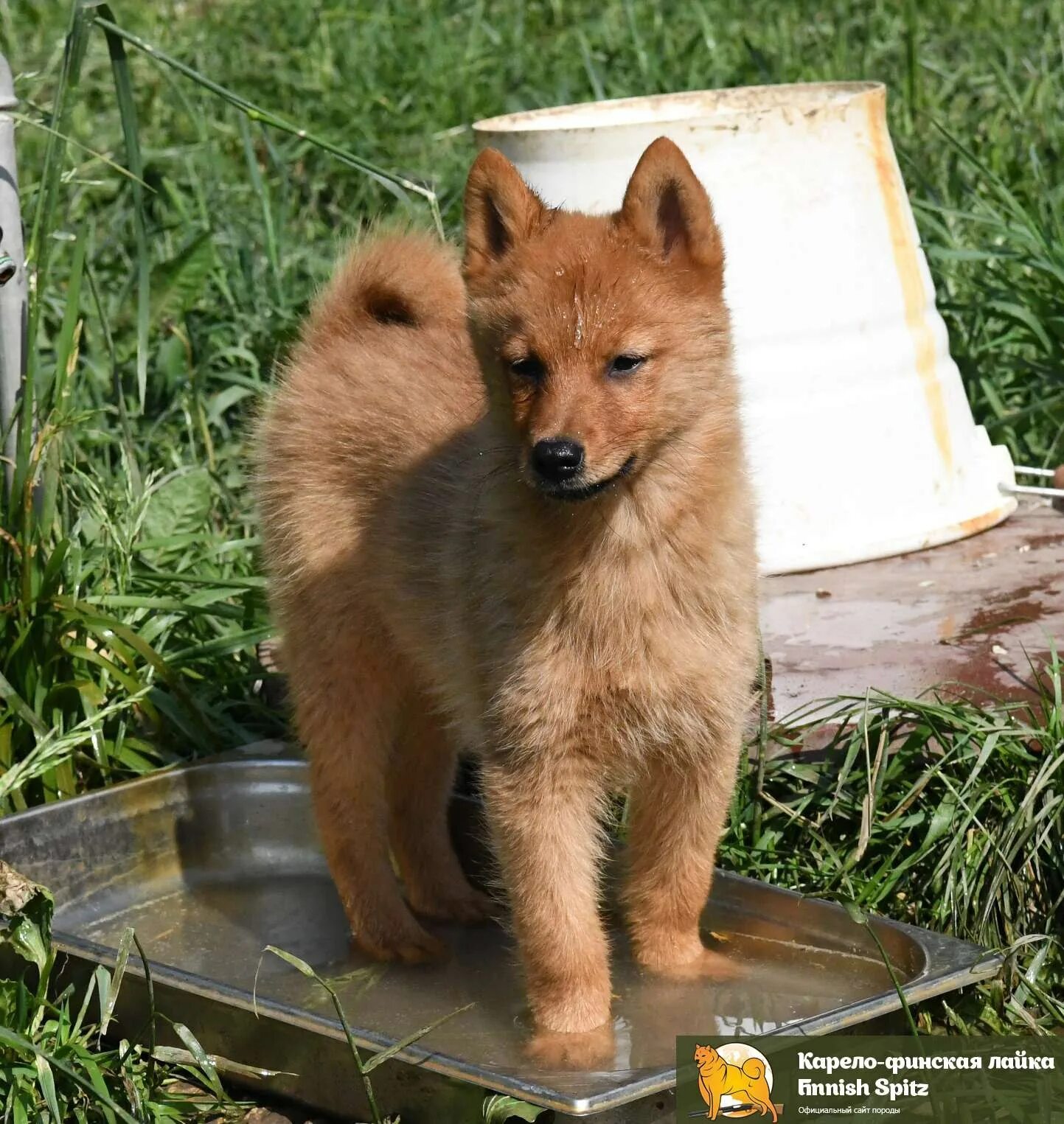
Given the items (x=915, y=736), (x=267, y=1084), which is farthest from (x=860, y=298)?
(x=267, y=1084)

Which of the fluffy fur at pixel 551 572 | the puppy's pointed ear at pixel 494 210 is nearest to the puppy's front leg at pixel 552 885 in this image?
the fluffy fur at pixel 551 572

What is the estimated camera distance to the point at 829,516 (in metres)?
5.16

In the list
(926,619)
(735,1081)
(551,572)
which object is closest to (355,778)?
(551,572)

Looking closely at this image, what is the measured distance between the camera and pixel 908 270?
17.4ft

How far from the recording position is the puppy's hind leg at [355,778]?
13.2ft

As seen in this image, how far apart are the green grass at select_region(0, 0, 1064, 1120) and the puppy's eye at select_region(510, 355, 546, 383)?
88 centimetres

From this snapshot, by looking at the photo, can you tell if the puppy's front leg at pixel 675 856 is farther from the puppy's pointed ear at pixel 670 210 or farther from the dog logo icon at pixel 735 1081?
the puppy's pointed ear at pixel 670 210

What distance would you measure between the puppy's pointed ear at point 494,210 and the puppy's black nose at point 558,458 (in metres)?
0.56

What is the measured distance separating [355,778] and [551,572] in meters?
0.95

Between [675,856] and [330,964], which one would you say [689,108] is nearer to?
[675,856]

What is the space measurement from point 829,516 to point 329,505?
1813 mm

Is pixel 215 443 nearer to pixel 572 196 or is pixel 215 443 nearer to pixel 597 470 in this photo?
pixel 572 196

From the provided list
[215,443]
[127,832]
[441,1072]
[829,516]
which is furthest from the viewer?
[215,443]

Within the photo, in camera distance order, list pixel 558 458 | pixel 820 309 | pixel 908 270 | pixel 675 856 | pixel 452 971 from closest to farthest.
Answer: pixel 558 458 → pixel 675 856 → pixel 452 971 → pixel 820 309 → pixel 908 270
